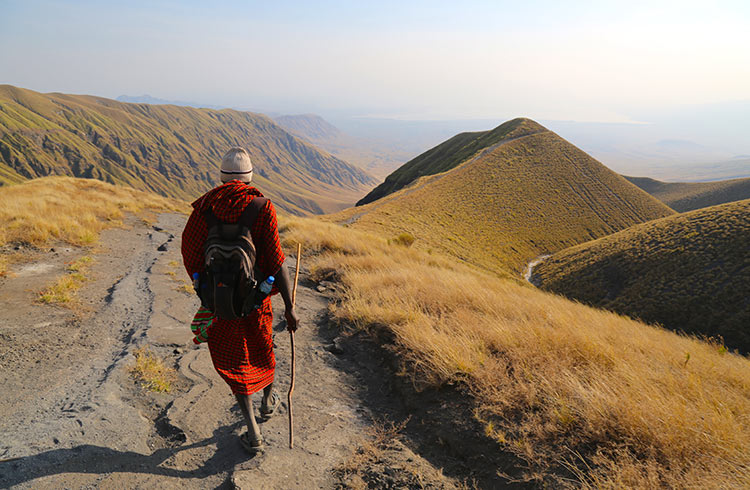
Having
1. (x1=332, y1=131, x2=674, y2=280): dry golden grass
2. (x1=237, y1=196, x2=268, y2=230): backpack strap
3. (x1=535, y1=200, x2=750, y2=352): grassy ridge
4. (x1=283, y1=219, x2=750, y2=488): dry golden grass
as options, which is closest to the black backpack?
(x1=237, y1=196, x2=268, y2=230): backpack strap

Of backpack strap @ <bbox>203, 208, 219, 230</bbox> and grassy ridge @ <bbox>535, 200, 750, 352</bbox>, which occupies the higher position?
backpack strap @ <bbox>203, 208, 219, 230</bbox>

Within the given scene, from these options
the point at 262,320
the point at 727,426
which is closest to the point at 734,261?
the point at 727,426

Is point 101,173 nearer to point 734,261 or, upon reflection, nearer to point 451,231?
point 451,231

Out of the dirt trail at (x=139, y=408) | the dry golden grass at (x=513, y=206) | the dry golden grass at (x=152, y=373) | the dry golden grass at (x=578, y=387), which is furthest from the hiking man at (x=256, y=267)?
the dry golden grass at (x=513, y=206)

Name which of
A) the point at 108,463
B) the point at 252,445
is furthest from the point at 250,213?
the point at 108,463

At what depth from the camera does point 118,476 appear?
2570 millimetres

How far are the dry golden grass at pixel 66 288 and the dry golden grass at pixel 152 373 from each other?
2193mm

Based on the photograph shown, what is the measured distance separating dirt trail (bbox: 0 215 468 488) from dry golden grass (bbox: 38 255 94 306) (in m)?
0.19

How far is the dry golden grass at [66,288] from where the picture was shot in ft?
17.3

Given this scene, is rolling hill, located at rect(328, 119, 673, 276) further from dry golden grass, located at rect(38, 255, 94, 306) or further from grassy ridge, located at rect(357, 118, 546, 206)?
dry golden grass, located at rect(38, 255, 94, 306)

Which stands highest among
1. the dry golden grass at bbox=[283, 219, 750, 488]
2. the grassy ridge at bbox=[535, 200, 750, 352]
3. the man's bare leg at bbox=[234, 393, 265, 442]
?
the dry golden grass at bbox=[283, 219, 750, 488]

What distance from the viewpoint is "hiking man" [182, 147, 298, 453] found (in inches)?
110

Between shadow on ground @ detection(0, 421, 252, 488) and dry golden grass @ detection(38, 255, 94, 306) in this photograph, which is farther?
dry golden grass @ detection(38, 255, 94, 306)

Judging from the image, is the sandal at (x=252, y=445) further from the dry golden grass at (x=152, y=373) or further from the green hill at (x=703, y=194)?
the green hill at (x=703, y=194)
